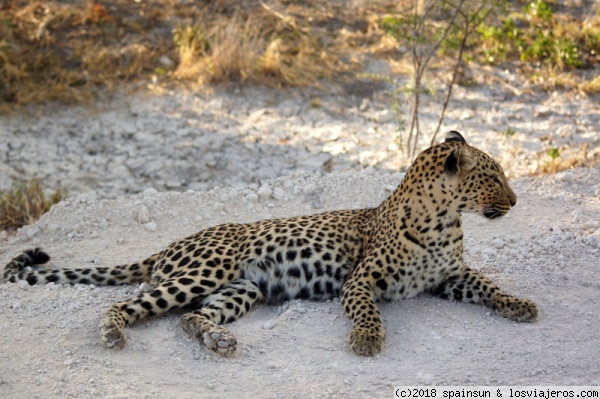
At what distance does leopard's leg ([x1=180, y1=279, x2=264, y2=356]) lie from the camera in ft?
19.9

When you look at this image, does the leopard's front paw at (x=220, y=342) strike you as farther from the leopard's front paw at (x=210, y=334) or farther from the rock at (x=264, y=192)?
the rock at (x=264, y=192)

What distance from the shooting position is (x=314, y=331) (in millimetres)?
6488

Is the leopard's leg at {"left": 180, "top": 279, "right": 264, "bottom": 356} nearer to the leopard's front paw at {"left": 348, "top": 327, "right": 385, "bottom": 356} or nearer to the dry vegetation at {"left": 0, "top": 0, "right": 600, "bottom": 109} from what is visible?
the leopard's front paw at {"left": 348, "top": 327, "right": 385, "bottom": 356}

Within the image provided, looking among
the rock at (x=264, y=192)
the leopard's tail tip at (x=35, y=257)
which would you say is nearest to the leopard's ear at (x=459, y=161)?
the rock at (x=264, y=192)

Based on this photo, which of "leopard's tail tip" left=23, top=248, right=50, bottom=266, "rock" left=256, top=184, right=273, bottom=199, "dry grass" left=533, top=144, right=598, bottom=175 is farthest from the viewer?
"dry grass" left=533, top=144, right=598, bottom=175

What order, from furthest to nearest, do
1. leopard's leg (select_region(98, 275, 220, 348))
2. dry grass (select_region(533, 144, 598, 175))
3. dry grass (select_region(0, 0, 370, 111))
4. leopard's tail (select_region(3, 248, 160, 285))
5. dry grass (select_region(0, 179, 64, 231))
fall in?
dry grass (select_region(0, 0, 370, 111)) < dry grass (select_region(533, 144, 598, 175)) < dry grass (select_region(0, 179, 64, 231)) < leopard's tail (select_region(3, 248, 160, 285)) < leopard's leg (select_region(98, 275, 220, 348))

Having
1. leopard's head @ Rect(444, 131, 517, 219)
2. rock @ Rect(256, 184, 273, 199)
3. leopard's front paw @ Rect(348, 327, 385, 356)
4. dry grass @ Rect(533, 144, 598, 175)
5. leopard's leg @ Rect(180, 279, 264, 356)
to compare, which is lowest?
leopard's leg @ Rect(180, 279, 264, 356)

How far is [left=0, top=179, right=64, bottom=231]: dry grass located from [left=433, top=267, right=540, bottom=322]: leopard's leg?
495 cm

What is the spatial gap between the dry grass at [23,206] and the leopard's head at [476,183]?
5132 mm

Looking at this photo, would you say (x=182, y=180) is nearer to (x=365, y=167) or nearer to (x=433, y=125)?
(x=365, y=167)

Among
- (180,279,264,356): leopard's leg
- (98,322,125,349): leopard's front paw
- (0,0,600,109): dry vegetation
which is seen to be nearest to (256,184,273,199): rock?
(180,279,264,356): leopard's leg

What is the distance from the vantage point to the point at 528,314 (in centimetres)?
652

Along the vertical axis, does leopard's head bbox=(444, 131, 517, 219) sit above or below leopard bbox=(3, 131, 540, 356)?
above

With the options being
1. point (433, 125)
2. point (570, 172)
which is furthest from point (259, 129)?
point (570, 172)
